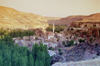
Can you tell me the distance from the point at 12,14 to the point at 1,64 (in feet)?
107

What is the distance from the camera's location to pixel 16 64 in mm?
6062

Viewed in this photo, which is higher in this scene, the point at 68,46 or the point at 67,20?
the point at 67,20

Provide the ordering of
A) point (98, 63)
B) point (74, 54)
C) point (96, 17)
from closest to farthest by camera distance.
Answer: point (98, 63) → point (74, 54) → point (96, 17)

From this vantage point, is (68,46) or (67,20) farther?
(67,20)

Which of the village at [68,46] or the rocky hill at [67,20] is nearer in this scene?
the village at [68,46]

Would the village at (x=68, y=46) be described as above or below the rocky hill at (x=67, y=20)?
below

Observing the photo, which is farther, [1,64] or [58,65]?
[1,64]

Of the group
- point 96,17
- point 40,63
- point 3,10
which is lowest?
point 40,63

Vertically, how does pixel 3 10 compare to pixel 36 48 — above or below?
above

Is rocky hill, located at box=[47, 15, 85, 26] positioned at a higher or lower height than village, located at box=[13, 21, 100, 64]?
higher

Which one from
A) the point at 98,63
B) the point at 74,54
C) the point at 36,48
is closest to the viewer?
the point at 98,63

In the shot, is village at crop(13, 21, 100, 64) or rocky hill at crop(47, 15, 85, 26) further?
rocky hill at crop(47, 15, 85, 26)

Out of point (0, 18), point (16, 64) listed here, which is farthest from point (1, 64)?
point (0, 18)

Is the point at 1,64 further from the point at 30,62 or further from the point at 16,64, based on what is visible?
the point at 30,62
